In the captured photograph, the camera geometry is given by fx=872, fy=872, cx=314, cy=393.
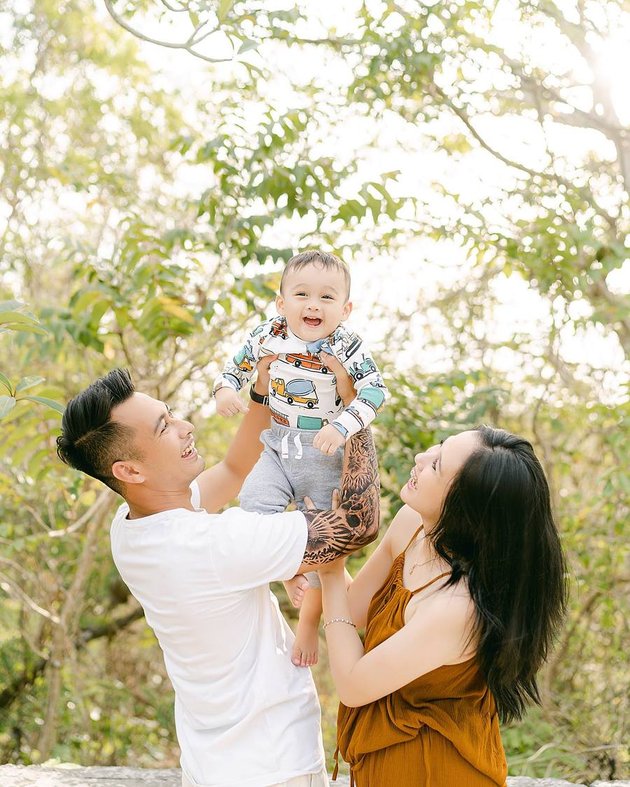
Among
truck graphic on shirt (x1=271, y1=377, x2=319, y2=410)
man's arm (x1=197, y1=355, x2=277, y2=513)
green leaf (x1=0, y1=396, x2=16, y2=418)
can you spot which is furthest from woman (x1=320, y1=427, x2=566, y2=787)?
green leaf (x1=0, y1=396, x2=16, y2=418)

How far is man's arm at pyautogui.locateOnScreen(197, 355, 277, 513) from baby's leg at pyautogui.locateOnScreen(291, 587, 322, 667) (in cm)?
42

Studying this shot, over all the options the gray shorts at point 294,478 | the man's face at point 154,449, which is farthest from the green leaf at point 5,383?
the gray shorts at point 294,478

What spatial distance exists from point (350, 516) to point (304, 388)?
0.37 m

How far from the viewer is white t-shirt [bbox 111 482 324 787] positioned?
6.09 ft

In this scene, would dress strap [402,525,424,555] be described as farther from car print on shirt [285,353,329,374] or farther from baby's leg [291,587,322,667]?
car print on shirt [285,353,329,374]

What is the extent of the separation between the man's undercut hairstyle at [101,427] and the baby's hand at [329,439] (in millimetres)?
412

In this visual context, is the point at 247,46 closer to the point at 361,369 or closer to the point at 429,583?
the point at 361,369

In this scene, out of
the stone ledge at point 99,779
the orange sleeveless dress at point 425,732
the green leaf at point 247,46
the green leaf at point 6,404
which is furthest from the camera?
the stone ledge at point 99,779

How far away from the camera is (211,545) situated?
1849 millimetres

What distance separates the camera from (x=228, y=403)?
2174 mm

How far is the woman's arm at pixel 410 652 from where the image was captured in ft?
5.97

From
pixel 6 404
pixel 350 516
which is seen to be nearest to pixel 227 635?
pixel 350 516

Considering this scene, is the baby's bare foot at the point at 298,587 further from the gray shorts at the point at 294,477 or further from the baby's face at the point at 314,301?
the baby's face at the point at 314,301

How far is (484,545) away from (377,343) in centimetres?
381
